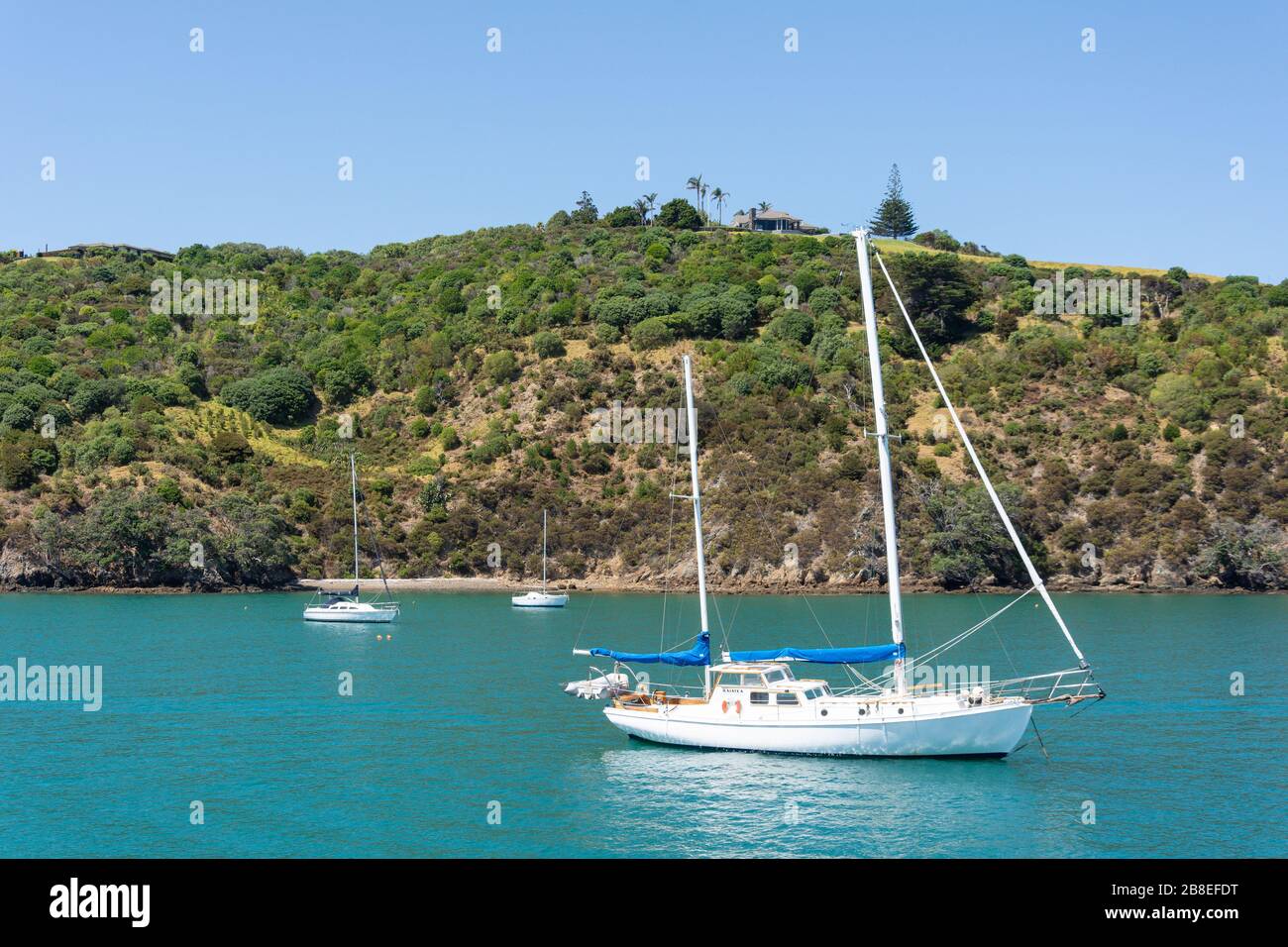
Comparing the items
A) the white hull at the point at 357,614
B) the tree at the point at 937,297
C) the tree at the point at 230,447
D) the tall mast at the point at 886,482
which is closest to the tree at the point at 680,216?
the tree at the point at 937,297

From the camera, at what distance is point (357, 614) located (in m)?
78.8

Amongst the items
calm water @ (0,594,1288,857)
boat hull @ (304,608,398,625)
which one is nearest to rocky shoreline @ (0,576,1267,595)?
boat hull @ (304,608,398,625)

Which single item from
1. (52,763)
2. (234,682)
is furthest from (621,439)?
(52,763)

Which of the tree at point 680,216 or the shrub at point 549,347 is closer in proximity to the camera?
the shrub at point 549,347

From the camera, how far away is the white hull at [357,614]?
78688 millimetres

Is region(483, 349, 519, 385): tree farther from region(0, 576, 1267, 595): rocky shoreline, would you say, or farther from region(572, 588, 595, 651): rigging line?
region(572, 588, 595, 651): rigging line

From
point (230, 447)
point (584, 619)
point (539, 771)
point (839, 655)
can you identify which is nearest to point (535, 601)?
point (584, 619)

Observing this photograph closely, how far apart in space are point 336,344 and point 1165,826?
123476 millimetres

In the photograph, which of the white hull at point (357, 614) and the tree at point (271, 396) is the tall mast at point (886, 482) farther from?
the tree at point (271, 396)

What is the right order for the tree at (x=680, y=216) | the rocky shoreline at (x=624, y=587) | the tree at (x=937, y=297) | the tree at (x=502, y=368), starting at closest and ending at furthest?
the rocky shoreline at (x=624, y=587) < the tree at (x=502, y=368) < the tree at (x=937, y=297) < the tree at (x=680, y=216)

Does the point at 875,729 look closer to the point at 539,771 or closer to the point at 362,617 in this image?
the point at 539,771

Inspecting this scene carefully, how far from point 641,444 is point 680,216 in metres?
79.4

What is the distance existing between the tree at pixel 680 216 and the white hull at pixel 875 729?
512ft
